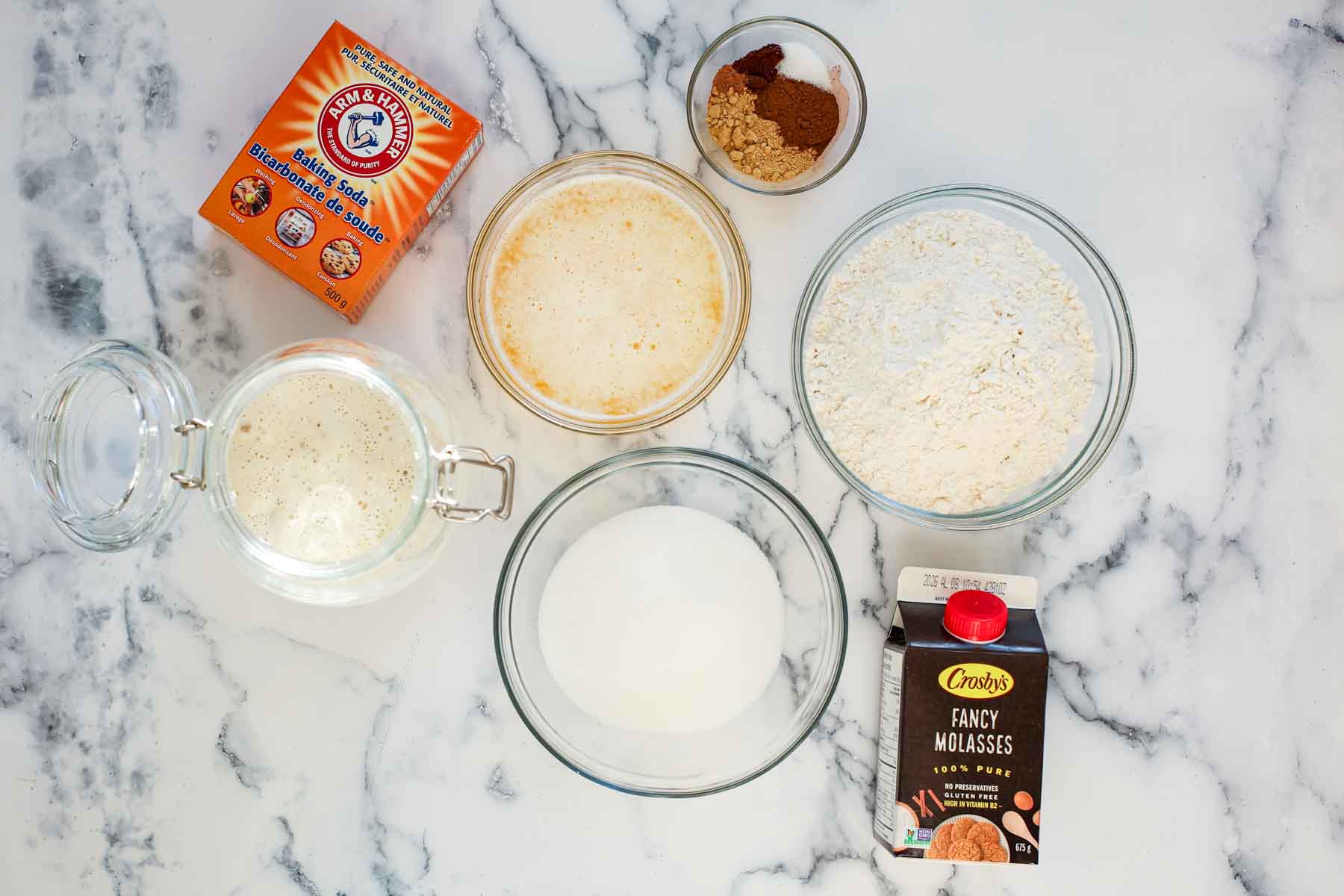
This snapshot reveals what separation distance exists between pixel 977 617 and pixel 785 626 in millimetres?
238

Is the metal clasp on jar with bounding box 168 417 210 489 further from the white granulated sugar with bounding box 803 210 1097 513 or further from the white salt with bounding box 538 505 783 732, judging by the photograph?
the white granulated sugar with bounding box 803 210 1097 513

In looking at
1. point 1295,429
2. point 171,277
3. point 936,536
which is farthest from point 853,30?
point 171,277

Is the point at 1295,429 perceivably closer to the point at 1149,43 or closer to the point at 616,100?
the point at 1149,43

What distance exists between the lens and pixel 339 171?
3.50 ft

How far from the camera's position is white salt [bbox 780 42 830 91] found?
1.12m

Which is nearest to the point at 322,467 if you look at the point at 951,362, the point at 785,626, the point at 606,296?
the point at 606,296

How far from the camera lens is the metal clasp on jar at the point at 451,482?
987mm

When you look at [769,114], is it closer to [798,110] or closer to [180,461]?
[798,110]

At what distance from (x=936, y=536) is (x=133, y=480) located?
92 cm

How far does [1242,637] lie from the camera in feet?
4.09

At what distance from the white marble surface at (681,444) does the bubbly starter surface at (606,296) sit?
0.07 m

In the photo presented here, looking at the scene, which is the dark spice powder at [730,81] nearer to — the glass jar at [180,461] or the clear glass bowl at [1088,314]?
the clear glass bowl at [1088,314]

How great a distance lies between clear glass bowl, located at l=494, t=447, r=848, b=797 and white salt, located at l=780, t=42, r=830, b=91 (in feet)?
1.52

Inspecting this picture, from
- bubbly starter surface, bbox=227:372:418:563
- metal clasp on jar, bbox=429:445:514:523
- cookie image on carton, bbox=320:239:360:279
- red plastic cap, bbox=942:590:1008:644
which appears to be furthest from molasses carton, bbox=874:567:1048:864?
cookie image on carton, bbox=320:239:360:279
